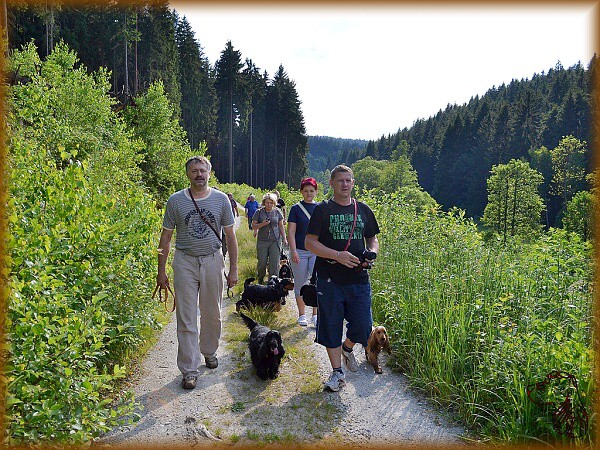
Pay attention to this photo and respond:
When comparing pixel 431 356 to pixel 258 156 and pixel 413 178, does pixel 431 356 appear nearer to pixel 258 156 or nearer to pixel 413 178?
pixel 258 156

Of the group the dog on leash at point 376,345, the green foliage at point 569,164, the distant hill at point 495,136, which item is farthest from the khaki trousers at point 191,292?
the distant hill at point 495,136

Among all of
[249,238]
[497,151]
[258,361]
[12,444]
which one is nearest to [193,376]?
[258,361]

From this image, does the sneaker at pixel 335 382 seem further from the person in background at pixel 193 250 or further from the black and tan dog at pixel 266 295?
the black and tan dog at pixel 266 295

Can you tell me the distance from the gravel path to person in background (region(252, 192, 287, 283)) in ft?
9.07

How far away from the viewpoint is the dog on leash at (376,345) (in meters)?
4.38

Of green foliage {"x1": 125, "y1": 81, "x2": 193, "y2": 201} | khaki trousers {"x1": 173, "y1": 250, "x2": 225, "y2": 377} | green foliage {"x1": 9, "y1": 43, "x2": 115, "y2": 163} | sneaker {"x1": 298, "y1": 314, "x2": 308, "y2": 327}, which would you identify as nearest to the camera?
khaki trousers {"x1": 173, "y1": 250, "x2": 225, "y2": 377}

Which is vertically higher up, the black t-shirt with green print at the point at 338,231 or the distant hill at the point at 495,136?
the distant hill at the point at 495,136

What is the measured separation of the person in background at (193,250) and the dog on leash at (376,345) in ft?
5.62

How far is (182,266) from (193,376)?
107 cm

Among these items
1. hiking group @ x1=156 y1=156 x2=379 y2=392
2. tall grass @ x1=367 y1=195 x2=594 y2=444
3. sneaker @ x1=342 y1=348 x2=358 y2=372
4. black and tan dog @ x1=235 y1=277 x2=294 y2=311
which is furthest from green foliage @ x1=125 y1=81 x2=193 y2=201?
sneaker @ x1=342 y1=348 x2=358 y2=372

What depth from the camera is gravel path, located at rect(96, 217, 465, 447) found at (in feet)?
10.6

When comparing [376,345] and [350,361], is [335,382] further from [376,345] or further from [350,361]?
[376,345]

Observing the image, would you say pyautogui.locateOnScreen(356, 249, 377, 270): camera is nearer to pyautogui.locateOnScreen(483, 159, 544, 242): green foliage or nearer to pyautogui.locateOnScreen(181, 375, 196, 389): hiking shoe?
pyautogui.locateOnScreen(181, 375, 196, 389): hiking shoe

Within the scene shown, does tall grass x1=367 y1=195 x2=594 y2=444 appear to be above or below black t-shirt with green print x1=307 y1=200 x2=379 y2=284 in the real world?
below
